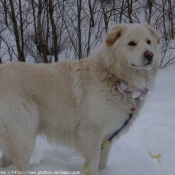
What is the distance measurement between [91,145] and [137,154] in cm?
95

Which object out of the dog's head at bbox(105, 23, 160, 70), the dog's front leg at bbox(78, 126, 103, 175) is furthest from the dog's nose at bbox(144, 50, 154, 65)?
the dog's front leg at bbox(78, 126, 103, 175)

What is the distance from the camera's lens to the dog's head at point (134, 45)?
249 cm

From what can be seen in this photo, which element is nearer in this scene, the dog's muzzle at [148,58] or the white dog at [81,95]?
the dog's muzzle at [148,58]

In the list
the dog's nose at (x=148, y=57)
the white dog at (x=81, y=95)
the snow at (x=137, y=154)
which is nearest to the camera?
the dog's nose at (x=148, y=57)

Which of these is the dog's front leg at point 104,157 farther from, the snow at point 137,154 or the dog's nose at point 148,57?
the dog's nose at point 148,57

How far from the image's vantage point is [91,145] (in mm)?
2709

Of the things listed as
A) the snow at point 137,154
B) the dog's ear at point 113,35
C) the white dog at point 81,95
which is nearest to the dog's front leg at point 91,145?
the white dog at point 81,95

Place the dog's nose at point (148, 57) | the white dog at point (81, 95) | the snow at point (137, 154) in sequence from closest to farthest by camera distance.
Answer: the dog's nose at point (148, 57)
the white dog at point (81, 95)
the snow at point (137, 154)

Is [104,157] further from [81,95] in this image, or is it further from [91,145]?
[81,95]

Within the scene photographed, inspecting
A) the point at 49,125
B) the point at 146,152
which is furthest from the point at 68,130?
the point at 146,152

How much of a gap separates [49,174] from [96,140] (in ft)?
1.94

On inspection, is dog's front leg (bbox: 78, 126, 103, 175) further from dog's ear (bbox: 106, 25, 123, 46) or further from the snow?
dog's ear (bbox: 106, 25, 123, 46)

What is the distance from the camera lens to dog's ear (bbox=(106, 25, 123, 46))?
2.65 meters

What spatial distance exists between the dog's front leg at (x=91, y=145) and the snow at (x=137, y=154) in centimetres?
20
